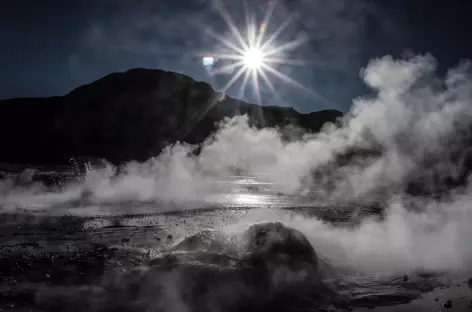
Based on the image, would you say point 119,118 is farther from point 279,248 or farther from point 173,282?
point 173,282

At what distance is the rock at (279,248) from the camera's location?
33.3 feet

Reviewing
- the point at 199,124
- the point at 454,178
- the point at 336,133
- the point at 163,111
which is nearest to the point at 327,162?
the point at 336,133

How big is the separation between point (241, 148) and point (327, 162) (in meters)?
23.9

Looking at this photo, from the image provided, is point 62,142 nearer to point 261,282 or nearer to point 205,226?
point 205,226

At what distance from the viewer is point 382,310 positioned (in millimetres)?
8289

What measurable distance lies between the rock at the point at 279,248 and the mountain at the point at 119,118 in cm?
10301

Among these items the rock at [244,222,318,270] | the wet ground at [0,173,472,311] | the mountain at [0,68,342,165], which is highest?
the mountain at [0,68,342,165]

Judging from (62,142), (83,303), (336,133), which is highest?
(62,142)

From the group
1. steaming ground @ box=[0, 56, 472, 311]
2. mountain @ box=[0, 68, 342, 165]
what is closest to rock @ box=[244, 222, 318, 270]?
steaming ground @ box=[0, 56, 472, 311]

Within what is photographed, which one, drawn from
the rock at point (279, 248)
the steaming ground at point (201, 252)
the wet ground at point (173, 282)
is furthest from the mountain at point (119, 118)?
the rock at point (279, 248)

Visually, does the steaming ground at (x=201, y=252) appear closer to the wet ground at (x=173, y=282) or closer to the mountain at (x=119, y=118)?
the wet ground at (x=173, y=282)

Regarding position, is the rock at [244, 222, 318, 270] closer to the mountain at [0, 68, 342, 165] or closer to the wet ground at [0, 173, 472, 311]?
the wet ground at [0, 173, 472, 311]

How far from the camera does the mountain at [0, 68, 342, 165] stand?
123188mm

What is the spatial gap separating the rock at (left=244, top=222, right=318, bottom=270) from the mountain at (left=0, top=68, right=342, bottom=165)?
338 feet
